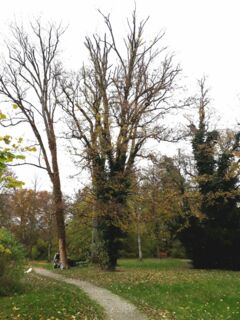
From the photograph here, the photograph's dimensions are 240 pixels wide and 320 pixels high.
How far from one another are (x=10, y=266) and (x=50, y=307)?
4132mm

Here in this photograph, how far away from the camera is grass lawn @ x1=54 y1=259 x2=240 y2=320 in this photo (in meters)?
12.4

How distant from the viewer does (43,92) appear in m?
27.9

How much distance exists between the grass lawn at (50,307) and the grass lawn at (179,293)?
1814 millimetres

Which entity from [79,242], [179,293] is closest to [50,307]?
[179,293]

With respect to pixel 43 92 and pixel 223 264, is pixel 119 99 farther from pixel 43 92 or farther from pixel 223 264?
pixel 223 264

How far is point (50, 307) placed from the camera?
11547mm

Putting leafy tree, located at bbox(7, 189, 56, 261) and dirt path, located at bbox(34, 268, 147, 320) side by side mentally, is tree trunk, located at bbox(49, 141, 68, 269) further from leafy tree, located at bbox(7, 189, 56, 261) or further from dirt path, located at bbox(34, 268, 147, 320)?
leafy tree, located at bbox(7, 189, 56, 261)

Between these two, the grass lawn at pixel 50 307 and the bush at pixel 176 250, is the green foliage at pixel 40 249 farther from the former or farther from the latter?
the grass lawn at pixel 50 307

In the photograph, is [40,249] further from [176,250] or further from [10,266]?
[10,266]

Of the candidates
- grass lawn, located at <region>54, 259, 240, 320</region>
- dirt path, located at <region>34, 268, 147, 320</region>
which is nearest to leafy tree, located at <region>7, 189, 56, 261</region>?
grass lawn, located at <region>54, 259, 240, 320</region>

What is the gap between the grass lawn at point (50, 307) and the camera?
35.0ft

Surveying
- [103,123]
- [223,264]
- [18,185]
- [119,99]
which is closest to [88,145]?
[103,123]

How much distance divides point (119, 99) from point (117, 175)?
5076mm

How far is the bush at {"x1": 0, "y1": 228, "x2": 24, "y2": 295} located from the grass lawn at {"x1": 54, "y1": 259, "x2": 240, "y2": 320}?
13.0 ft
